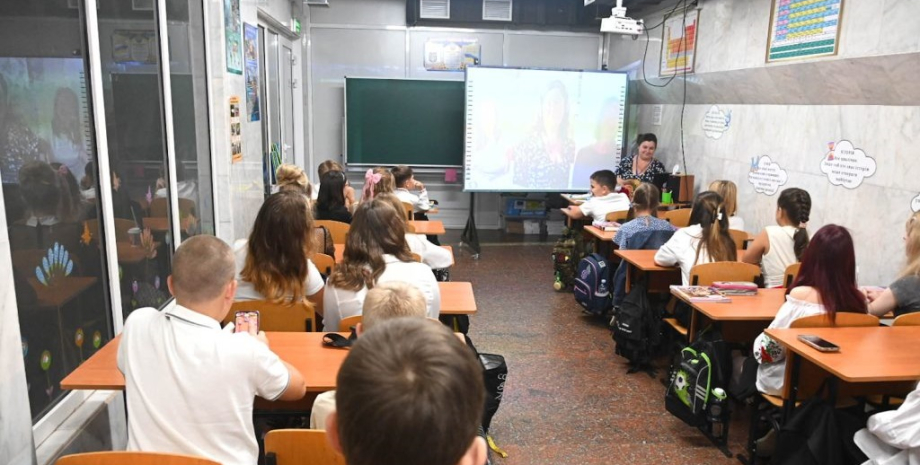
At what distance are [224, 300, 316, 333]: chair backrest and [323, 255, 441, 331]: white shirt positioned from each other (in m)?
0.12

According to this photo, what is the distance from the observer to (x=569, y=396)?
3.88m

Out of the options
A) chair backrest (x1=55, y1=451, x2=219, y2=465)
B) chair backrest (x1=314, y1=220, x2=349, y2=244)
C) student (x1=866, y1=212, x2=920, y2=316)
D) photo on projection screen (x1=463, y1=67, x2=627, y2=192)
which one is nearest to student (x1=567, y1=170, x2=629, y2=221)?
photo on projection screen (x1=463, y1=67, x2=627, y2=192)

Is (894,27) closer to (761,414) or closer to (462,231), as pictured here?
(761,414)

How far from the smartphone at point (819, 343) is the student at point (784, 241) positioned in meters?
1.46

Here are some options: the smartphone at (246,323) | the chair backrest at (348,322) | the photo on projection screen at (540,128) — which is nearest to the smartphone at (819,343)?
the chair backrest at (348,322)

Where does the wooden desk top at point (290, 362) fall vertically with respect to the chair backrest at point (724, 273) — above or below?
below

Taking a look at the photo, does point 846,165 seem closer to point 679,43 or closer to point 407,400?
point 679,43

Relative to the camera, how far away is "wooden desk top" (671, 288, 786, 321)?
10.7 feet

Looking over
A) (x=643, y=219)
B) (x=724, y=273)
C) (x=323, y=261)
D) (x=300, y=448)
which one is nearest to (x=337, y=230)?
(x=323, y=261)

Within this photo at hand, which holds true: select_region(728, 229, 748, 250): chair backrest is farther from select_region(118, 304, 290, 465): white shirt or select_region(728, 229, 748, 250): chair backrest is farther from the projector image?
select_region(118, 304, 290, 465): white shirt

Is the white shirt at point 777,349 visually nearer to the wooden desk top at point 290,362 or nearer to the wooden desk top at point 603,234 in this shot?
the wooden desk top at point 290,362

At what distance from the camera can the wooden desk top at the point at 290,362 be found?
214cm

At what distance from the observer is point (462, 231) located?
8.70 m

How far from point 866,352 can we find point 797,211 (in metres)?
1.66
